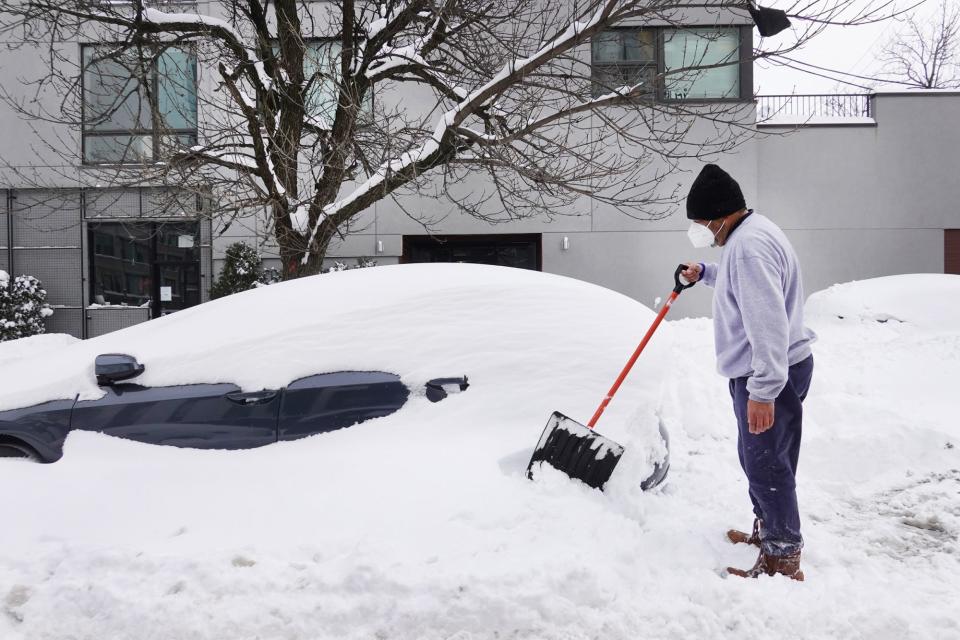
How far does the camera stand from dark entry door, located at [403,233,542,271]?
12.0 m

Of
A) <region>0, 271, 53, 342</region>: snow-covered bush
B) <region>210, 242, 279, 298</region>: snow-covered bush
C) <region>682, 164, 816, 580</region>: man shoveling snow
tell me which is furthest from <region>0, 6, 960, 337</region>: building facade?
<region>682, 164, 816, 580</region>: man shoveling snow

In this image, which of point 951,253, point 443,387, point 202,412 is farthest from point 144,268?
point 951,253

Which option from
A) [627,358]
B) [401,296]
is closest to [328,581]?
[401,296]

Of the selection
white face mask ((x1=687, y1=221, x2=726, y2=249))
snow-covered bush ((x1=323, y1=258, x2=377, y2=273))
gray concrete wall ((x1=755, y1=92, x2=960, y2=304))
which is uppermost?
gray concrete wall ((x1=755, y1=92, x2=960, y2=304))

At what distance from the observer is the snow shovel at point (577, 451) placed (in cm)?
262

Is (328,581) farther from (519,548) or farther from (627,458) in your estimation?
(627,458)

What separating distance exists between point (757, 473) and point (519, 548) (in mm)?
1029

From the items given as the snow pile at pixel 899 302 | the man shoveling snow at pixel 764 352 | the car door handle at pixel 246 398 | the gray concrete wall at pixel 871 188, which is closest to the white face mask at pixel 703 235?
the man shoveling snow at pixel 764 352

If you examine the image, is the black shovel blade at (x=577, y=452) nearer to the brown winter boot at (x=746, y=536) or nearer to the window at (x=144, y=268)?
the brown winter boot at (x=746, y=536)

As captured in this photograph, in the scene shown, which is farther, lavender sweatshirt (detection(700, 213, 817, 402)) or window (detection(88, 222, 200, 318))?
window (detection(88, 222, 200, 318))

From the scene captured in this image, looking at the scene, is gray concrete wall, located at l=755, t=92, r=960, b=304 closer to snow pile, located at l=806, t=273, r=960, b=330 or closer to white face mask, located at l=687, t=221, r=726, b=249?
snow pile, located at l=806, t=273, r=960, b=330

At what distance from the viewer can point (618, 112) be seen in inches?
448

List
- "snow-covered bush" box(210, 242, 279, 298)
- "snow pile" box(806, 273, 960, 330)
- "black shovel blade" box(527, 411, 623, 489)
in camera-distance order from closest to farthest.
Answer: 1. "black shovel blade" box(527, 411, 623, 489)
2. "snow pile" box(806, 273, 960, 330)
3. "snow-covered bush" box(210, 242, 279, 298)

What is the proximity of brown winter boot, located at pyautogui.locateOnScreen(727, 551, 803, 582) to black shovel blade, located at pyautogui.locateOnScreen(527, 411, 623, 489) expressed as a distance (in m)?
0.65
